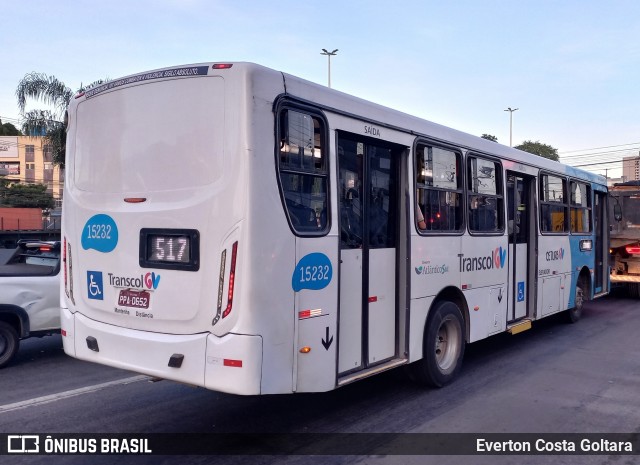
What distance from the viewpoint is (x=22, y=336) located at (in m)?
7.88

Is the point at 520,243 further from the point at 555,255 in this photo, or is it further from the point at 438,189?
the point at 438,189

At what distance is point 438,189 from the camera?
686cm

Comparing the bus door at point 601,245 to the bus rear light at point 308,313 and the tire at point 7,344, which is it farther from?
the tire at point 7,344

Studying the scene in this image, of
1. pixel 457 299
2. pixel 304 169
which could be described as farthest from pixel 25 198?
pixel 304 169

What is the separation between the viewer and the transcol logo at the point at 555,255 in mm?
9750

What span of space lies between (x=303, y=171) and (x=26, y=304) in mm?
5058

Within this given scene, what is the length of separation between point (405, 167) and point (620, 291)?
12.7 meters

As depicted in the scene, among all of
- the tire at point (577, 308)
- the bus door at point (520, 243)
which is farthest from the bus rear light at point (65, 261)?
the tire at point (577, 308)

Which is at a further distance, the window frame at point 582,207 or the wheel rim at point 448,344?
the window frame at point 582,207

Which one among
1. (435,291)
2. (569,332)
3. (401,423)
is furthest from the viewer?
(569,332)

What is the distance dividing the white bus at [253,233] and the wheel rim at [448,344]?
101mm

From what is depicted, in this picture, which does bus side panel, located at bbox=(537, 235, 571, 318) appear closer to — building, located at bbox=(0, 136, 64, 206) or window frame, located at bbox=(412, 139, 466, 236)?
window frame, located at bbox=(412, 139, 466, 236)

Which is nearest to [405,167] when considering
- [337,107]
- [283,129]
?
[337,107]

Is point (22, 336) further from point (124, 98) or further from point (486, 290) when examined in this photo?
point (486, 290)
